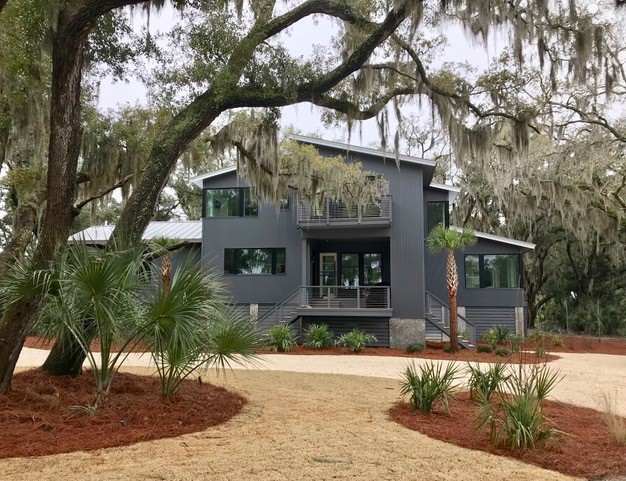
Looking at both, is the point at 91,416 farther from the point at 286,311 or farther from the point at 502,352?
the point at 286,311

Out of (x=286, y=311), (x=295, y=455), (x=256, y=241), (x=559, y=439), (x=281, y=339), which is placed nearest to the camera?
(x=295, y=455)

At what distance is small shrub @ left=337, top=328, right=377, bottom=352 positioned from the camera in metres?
17.0

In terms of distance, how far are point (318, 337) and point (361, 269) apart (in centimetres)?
467

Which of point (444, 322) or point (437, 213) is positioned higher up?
point (437, 213)

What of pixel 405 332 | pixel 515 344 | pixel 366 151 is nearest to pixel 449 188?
pixel 366 151

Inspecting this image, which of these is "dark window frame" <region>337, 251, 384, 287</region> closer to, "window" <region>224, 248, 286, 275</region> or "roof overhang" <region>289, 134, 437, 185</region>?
"window" <region>224, 248, 286, 275</region>

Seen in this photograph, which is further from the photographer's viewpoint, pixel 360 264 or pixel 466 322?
pixel 360 264

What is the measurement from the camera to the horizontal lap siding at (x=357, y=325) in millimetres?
18812

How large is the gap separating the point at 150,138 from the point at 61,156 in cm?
702

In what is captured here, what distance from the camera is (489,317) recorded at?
2073cm

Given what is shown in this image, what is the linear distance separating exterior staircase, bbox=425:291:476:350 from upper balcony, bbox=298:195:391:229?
3.42 meters

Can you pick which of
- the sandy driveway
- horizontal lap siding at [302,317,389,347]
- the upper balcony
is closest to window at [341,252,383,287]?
horizontal lap siding at [302,317,389,347]

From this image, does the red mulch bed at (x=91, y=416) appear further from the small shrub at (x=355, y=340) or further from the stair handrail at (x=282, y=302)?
the stair handrail at (x=282, y=302)

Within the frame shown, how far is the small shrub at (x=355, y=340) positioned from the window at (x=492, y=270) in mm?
5550
